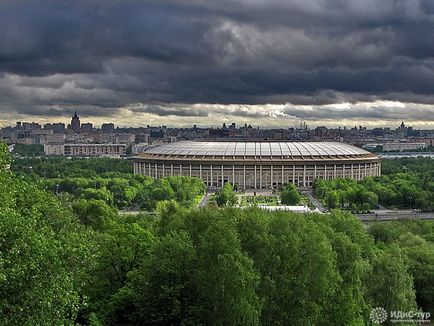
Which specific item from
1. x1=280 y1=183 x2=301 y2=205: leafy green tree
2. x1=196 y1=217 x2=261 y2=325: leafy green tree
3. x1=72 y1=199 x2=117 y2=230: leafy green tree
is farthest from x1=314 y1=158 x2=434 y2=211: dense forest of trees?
x1=196 y1=217 x2=261 y2=325: leafy green tree

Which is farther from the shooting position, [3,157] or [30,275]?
[3,157]

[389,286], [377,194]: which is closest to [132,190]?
[377,194]

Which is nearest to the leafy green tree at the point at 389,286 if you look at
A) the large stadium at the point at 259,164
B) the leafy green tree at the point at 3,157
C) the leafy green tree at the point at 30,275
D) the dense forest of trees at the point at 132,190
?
the leafy green tree at the point at 30,275

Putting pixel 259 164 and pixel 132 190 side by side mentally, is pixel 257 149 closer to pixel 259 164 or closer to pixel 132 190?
pixel 259 164

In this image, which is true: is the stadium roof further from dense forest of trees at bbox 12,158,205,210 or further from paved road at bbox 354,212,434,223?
paved road at bbox 354,212,434,223

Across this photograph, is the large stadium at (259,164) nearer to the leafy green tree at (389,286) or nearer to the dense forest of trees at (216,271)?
the dense forest of trees at (216,271)

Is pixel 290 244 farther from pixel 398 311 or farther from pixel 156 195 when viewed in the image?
pixel 156 195
